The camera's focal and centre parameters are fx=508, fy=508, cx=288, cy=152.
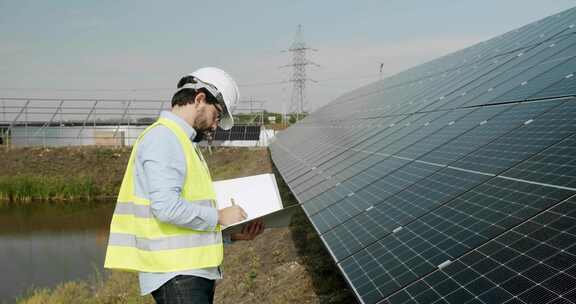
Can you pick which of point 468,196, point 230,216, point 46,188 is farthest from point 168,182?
point 46,188

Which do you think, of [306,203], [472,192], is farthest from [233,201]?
[306,203]

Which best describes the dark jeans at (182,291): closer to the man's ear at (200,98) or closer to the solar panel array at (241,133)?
the man's ear at (200,98)

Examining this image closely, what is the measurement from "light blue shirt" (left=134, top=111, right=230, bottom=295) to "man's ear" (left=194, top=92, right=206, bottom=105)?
310mm

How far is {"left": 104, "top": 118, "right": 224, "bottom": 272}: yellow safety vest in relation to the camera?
3.15 metres

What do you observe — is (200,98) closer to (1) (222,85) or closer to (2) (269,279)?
(1) (222,85)

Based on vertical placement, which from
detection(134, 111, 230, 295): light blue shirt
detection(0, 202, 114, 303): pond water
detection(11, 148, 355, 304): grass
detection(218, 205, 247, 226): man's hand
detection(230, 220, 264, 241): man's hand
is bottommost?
detection(0, 202, 114, 303): pond water

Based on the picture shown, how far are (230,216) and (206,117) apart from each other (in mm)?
692

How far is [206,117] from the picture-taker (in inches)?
136

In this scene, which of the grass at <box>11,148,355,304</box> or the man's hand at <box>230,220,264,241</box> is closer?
the man's hand at <box>230,220,264,241</box>

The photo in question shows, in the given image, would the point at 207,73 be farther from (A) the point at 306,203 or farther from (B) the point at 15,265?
(B) the point at 15,265

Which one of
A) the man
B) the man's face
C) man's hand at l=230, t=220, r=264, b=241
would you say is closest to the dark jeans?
the man

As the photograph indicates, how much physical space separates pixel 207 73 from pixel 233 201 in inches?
37.0

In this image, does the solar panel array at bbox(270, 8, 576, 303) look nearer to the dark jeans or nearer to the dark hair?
the dark jeans

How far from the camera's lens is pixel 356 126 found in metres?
14.9
